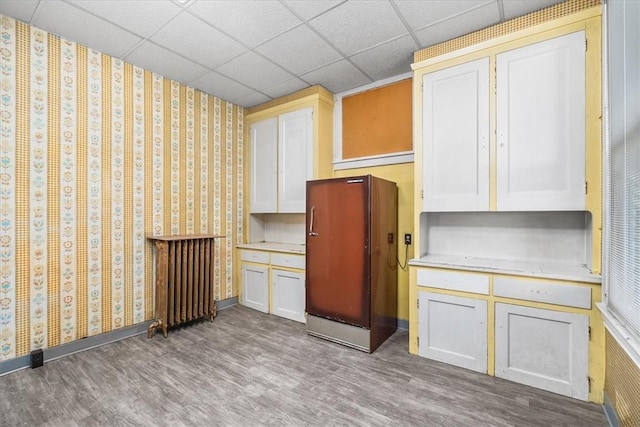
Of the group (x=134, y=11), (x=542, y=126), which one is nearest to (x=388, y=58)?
(x=542, y=126)

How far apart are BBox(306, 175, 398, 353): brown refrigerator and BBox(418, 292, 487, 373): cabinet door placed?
445mm

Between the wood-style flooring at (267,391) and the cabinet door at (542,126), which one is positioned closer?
the wood-style flooring at (267,391)

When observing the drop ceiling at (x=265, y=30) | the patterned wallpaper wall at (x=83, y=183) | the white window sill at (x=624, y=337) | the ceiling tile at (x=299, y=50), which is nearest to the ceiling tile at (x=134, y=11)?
the drop ceiling at (x=265, y=30)

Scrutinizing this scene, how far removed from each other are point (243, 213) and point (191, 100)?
1.65 meters

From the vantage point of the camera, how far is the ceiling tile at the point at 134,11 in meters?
2.17

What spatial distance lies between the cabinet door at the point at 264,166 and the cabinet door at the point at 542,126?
2671 mm

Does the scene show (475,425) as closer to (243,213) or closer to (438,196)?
(438,196)

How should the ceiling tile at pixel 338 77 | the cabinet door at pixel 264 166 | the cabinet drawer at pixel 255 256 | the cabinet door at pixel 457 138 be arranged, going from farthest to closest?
1. the cabinet door at pixel 264 166
2. the cabinet drawer at pixel 255 256
3. the ceiling tile at pixel 338 77
4. the cabinet door at pixel 457 138

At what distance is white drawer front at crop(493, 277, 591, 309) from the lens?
1999 mm

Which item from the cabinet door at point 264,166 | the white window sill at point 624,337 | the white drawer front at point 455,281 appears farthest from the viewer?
the cabinet door at point 264,166

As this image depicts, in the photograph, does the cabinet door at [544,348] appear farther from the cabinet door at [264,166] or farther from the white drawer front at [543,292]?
the cabinet door at [264,166]

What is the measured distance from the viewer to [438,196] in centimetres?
268

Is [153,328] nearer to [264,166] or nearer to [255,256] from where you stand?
[255,256]

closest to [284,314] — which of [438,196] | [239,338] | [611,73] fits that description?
[239,338]
